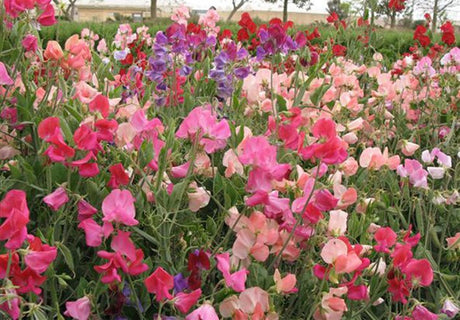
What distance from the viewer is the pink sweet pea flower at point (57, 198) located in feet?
3.85

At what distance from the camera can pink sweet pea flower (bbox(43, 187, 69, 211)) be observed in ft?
3.85

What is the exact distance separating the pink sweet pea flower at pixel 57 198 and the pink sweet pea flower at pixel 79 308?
0.54ft

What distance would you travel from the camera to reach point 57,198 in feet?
3.89

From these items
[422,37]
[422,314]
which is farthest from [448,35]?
[422,314]

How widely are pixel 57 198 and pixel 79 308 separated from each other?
0.19 metres

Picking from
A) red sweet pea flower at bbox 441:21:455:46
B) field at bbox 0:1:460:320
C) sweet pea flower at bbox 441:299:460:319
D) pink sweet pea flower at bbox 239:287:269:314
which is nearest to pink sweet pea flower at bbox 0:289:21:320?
field at bbox 0:1:460:320

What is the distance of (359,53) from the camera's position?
3.95 metres

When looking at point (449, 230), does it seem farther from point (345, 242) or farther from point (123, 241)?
point (123, 241)

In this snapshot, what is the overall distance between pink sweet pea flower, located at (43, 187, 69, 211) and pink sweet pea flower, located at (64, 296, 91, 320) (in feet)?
0.54

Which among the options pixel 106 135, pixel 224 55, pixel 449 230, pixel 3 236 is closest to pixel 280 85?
pixel 224 55

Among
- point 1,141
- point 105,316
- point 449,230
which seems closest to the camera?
point 105,316

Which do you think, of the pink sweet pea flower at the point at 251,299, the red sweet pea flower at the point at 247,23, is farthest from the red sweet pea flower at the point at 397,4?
the pink sweet pea flower at the point at 251,299

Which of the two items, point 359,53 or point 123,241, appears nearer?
point 123,241

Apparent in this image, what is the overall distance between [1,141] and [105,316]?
466 mm
